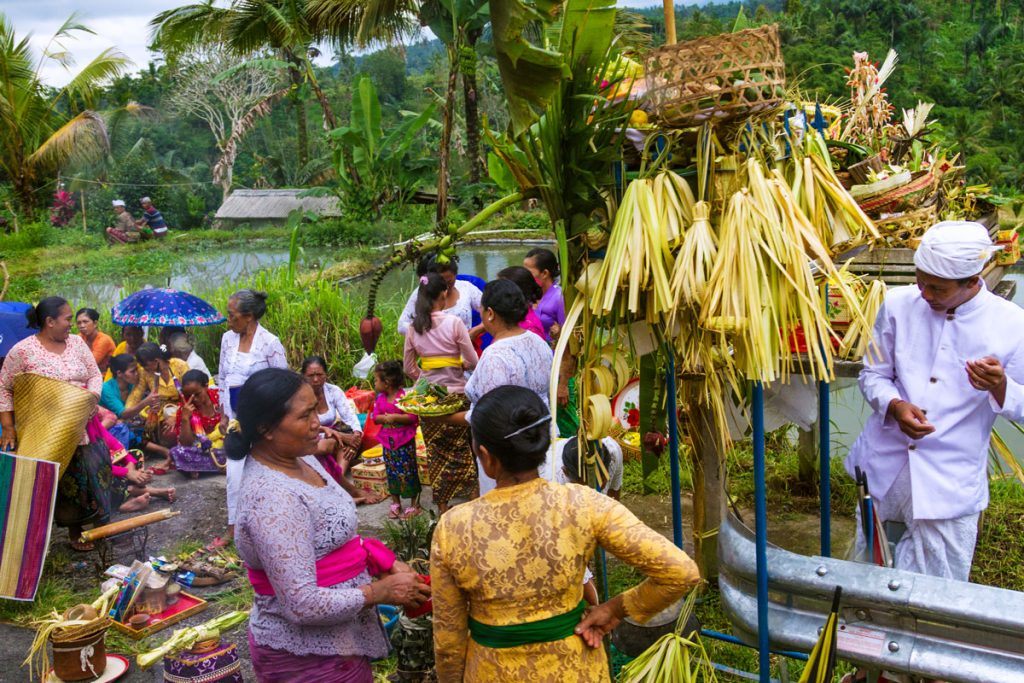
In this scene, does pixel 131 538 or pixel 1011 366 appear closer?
pixel 1011 366

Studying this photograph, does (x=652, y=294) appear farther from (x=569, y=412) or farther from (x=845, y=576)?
(x=569, y=412)

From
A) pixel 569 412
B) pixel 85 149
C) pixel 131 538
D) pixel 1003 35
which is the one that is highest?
pixel 1003 35

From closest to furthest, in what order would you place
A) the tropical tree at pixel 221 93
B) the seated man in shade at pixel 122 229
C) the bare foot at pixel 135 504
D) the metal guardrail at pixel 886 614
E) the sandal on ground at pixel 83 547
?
1. the metal guardrail at pixel 886 614
2. the sandal on ground at pixel 83 547
3. the bare foot at pixel 135 504
4. the seated man in shade at pixel 122 229
5. the tropical tree at pixel 221 93

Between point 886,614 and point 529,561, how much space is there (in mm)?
910

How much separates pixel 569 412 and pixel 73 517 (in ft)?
10.4

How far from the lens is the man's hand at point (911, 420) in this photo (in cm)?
295

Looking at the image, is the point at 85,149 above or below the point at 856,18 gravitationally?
below

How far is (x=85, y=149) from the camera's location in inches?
774

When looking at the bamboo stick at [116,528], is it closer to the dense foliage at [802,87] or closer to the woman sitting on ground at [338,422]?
the woman sitting on ground at [338,422]

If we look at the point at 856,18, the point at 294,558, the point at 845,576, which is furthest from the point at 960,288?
the point at 856,18

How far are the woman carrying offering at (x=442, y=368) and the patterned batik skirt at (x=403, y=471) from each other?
307 mm

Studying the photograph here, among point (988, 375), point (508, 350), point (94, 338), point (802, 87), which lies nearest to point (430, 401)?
point (508, 350)

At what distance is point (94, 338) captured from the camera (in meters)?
7.90

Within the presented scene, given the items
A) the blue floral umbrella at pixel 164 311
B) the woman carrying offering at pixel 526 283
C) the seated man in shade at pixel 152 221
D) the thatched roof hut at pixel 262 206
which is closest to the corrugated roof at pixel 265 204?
the thatched roof hut at pixel 262 206
